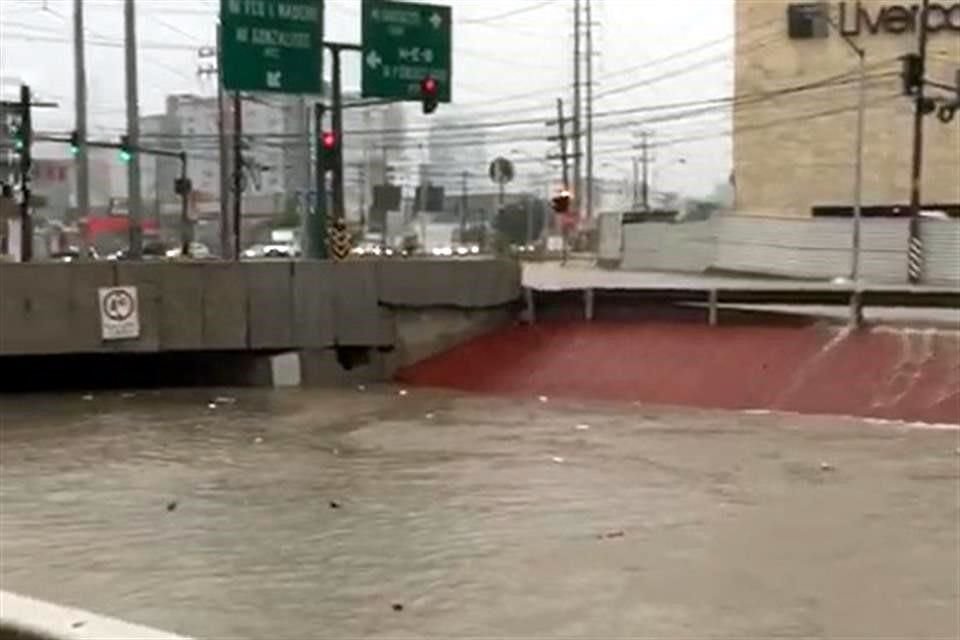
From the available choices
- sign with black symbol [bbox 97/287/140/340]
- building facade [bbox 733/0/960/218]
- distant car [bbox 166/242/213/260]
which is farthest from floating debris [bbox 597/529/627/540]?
building facade [bbox 733/0/960/218]

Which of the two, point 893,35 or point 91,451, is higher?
point 893,35

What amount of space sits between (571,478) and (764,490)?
230 centimetres

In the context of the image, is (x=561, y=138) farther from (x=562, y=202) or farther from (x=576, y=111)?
(x=562, y=202)

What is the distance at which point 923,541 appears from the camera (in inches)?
569

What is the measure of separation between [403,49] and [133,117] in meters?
15.7

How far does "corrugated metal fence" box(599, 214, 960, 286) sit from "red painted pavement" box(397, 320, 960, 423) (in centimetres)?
2109

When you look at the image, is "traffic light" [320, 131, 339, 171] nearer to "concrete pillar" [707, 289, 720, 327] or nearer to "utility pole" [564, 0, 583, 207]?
"concrete pillar" [707, 289, 720, 327]

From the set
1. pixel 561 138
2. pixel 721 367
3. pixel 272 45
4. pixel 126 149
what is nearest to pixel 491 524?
pixel 721 367

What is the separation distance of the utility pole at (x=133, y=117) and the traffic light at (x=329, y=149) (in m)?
13.5

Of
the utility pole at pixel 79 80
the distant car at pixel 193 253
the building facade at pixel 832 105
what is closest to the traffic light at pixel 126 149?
the utility pole at pixel 79 80

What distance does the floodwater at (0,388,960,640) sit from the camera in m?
11.3

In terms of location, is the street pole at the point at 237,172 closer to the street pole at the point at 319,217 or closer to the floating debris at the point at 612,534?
the street pole at the point at 319,217

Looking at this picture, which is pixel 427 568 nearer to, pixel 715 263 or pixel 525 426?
pixel 525 426

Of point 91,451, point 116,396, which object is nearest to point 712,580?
point 91,451
